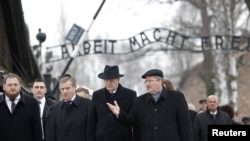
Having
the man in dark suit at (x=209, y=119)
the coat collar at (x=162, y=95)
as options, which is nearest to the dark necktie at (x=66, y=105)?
the coat collar at (x=162, y=95)

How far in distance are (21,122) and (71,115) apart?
3.84 feet

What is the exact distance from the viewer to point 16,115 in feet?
38.4

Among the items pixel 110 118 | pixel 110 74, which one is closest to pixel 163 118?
pixel 110 118

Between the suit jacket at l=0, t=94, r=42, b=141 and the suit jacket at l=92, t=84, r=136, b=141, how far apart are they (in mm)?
943

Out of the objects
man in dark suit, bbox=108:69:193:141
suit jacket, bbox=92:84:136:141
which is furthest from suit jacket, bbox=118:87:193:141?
suit jacket, bbox=92:84:136:141

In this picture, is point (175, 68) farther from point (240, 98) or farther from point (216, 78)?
point (216, 78)

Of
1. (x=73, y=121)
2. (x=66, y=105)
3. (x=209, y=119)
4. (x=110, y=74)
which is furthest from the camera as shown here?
(x=209, y=119)

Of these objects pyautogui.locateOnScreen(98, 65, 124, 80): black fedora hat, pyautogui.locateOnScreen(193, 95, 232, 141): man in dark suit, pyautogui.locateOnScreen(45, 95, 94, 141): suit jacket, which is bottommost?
pyautogui.locateOnScreen(193, 95, 232, 141): man in dark suit

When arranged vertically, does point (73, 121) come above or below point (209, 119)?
above

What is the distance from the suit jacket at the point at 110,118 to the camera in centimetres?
1220

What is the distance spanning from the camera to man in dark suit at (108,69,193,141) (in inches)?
456

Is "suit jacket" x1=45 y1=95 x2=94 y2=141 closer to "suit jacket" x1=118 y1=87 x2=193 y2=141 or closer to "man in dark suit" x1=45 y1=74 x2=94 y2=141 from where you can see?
"man in dark suit" x1=45 y1=74 x2=94 y2=141

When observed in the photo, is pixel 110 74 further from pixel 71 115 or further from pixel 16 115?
pixel 16 115

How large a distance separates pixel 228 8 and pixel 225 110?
24.4 meters
